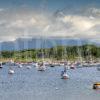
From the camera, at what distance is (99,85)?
72.8m

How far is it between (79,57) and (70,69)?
42.8 meters

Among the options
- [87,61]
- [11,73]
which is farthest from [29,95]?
[87,61]

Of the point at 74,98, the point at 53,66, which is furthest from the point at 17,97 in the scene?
the point at 53,66

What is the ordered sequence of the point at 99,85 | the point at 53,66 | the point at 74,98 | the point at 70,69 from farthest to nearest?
the point at 53,66
the point at 70,69
the point at 99,85
the point at 74,98

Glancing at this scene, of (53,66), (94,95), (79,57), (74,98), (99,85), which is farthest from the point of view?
(79,57)

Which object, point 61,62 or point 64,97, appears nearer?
point 64,97

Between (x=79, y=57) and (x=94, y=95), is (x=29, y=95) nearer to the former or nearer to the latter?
(x=94, y=95)

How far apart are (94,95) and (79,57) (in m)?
136

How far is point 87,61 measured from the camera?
194750mm

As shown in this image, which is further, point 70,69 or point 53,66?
point 53,66

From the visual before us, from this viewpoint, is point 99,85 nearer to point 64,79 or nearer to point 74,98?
point 74,98

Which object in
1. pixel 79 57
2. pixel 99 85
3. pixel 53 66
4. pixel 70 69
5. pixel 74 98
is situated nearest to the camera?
pixel 74 98

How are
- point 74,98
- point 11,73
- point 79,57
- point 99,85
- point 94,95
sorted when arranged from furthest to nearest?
point 79,57, point 11,73, point 99,85, point 94,95, point 74,98

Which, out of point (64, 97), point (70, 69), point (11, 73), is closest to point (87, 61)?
point (70, 69)
